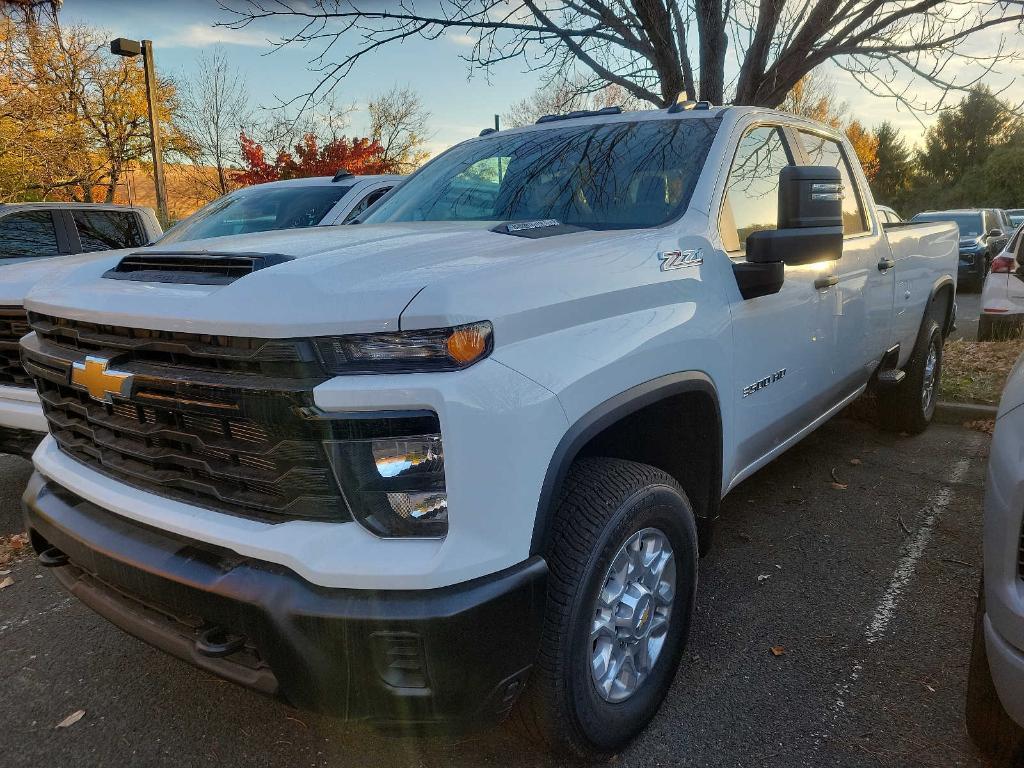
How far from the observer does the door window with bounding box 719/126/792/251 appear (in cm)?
298

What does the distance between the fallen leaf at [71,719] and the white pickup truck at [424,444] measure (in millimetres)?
542

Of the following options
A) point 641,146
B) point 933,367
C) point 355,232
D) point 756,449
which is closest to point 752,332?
point 756,449

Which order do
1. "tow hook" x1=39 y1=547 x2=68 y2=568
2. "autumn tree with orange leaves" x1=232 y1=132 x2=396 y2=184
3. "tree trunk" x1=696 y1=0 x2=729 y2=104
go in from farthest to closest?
"autumn tree with orange leaves" x1=232 y1=132 x2=396 y2=184 < "tree trunk" x1=696 y1=0 x2=729 y2=104 < "tow hook" x1=39 y1=547 x2=68 y2=568

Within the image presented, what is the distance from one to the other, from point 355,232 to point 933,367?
4744 mm

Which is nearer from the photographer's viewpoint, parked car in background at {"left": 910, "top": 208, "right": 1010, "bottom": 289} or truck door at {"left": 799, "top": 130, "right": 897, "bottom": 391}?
truck door at {"left": 799, "top": 130, "right": 897, "bottom": 391}

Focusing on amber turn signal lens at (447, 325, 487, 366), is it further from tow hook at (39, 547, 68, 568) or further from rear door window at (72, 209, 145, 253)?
rear door window at (72, 209, 145, 253)

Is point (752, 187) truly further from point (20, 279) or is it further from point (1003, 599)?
point (20, 279)

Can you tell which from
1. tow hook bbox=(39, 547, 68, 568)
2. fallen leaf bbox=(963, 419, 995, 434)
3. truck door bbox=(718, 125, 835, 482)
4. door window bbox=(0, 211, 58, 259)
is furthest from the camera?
door window bbox=(0, 211, 58, 259)

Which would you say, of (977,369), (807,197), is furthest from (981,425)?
(807,197)

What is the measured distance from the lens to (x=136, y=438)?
210 centimetres

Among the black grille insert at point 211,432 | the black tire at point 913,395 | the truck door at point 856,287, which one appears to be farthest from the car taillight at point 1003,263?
the black grille insert at point 211,432

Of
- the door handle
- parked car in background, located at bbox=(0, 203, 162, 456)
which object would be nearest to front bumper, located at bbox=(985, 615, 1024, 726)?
the door handle

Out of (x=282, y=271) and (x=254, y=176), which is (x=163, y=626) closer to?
(x=282, y=271)

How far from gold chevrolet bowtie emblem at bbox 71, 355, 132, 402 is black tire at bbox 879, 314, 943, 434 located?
4840 millimetres
